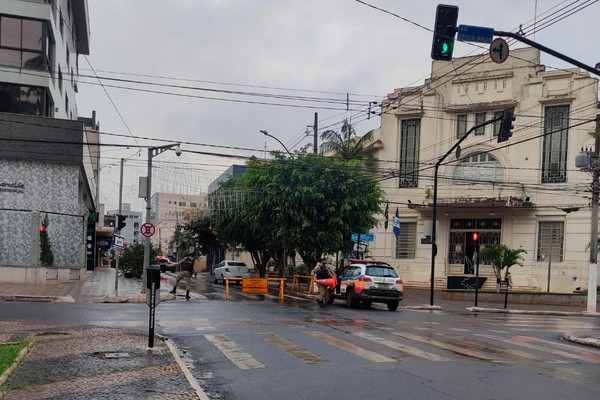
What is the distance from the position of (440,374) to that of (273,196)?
2507 centimetres

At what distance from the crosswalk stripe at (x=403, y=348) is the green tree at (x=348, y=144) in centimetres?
2882

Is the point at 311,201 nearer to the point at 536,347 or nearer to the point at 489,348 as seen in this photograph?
the point at 536,347

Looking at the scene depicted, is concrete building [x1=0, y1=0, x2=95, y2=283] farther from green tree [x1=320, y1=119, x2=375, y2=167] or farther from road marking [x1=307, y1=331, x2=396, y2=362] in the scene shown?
road marking [x1=307, y1=331, x2=396, y2=362]

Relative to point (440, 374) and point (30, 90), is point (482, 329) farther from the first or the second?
point (30, 90)

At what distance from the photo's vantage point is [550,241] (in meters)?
39.5

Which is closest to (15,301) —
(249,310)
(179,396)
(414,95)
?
(249,310)

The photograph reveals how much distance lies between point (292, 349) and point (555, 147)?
3212 cm

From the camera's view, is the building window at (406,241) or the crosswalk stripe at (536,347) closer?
the crosswalk stripe at (536,347)

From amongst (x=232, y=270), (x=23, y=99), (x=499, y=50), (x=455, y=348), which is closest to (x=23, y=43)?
(x=23, y=99)

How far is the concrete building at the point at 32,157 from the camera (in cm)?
3159

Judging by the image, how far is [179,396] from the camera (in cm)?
809

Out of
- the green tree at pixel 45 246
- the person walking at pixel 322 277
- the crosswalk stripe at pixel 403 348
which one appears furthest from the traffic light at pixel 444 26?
the green tree at pixel 45 246

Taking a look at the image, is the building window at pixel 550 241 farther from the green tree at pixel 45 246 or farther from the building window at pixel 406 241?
the green tree at pixel 45 246

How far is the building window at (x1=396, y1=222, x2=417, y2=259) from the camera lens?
144 ft
